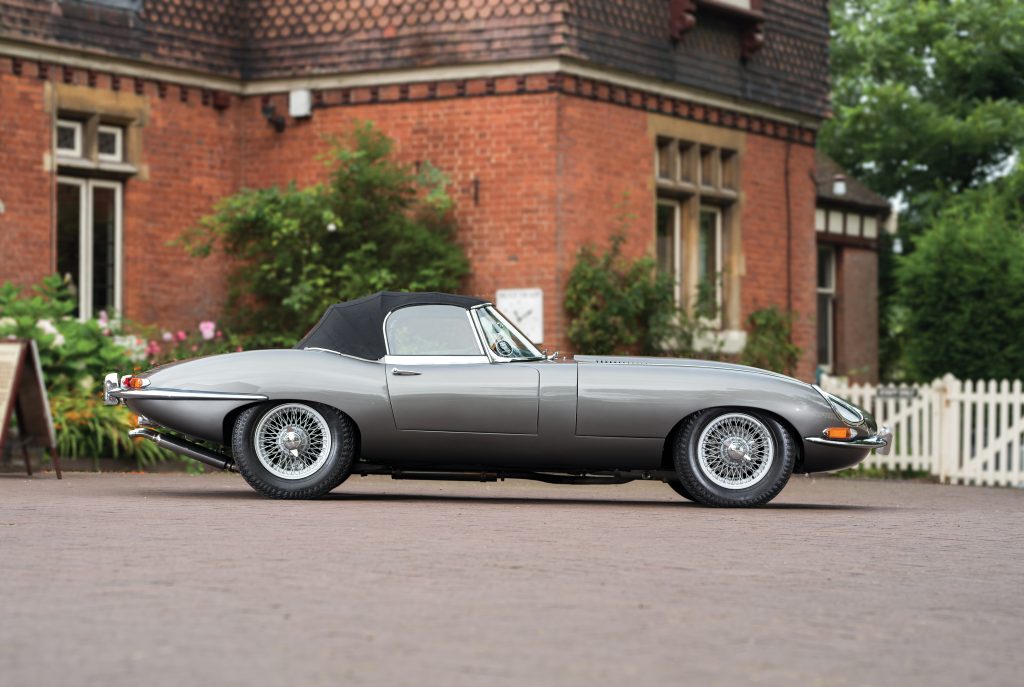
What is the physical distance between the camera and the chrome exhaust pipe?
11602mm

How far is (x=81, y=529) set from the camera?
9102mm

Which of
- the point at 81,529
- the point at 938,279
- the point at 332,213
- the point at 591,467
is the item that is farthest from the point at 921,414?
the point at 81,529

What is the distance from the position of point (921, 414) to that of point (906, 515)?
10.2m

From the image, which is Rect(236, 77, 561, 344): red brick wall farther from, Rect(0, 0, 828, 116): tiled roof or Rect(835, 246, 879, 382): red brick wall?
Rect(835, 246, 879, 382): red brick wall

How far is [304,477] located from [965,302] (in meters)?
13.8

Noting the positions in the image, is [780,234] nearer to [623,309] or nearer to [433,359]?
[623,309]

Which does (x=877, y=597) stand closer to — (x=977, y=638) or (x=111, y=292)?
(x=977, y=638)

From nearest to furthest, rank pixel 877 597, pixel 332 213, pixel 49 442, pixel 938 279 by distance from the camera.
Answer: pixel 877 597, pixel 49 442, pixel 332 213, pixel 938 279

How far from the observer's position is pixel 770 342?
70.3 ft

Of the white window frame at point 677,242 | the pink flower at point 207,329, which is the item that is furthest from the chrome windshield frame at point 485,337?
the white window frame at point 677,242

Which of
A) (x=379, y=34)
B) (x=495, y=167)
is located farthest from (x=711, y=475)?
(x=379, y=34)

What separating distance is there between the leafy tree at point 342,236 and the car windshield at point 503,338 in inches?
257

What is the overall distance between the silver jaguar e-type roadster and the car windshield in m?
0.02

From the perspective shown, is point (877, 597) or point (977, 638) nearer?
point (977, 638)
